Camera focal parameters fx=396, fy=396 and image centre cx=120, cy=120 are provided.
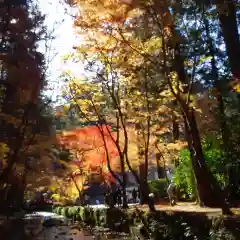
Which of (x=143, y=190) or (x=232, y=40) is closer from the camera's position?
(x=232, y=40)

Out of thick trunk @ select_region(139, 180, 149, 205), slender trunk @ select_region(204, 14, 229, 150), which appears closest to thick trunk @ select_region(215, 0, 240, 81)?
slender trunk @ select_region(204, 14, 229, 150)

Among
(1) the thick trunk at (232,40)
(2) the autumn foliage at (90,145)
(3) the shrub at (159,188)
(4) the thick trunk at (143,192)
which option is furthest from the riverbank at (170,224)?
(3) the shrub at (159,188)

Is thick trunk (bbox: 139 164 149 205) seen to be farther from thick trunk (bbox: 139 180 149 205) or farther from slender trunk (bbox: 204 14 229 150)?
slender trunk (bbox: 204 14 229 150)

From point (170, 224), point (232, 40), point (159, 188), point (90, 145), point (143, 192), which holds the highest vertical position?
point (232, 40)

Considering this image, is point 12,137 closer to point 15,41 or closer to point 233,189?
point 15,41

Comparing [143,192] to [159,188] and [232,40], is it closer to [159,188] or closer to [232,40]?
[159,188]

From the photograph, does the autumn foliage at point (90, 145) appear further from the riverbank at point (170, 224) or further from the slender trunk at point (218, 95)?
the slender trunk at point (218, 95)

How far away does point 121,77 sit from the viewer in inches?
633

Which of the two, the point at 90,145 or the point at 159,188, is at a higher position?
the point at 90,145

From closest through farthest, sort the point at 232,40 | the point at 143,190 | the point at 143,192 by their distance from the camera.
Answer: the point at 232,40, the point at 143,190, the point at 143,192

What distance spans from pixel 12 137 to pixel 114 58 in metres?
9.06

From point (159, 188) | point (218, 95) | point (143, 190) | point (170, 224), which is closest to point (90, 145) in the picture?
point (159, 188)

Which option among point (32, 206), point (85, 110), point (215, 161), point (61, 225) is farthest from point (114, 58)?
point (32, 206)

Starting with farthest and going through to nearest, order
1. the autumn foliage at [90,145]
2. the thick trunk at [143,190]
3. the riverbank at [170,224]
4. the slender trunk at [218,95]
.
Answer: the autumn foliage at [90,145] < the thick trunk at [143,190] < the slender trunk at [218,95] < the riverbank at [170,224]
